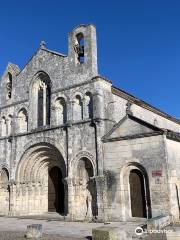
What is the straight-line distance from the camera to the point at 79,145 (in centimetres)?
1725

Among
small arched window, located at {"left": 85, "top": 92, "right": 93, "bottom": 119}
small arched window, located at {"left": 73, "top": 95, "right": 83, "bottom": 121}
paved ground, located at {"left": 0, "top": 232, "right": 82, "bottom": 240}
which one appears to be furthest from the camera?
small arched window, located at {"left": 73, "top": 95, "right": 83, "bottom": 121}

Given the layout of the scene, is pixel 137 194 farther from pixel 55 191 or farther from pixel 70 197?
→ pixel 55 191

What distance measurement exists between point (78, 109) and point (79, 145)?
94.2 inches

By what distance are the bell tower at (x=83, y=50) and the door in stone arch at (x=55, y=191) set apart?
7.08 meters

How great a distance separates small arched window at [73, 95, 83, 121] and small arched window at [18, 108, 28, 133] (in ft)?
15.2

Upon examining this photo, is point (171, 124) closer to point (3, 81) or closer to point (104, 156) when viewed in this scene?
point (104, 156)

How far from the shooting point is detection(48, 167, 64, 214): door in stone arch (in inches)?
771

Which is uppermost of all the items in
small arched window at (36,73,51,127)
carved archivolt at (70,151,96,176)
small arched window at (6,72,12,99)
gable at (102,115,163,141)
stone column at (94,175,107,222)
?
small arched window at (6,72,12,99)

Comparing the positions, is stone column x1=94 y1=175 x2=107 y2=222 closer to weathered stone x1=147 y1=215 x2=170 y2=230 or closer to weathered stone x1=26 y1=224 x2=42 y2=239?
weathered stone x1=147 y1=215 x2=170 y2=230

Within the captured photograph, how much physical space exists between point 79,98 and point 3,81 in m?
7.94

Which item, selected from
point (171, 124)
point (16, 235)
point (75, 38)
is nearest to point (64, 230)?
point (16, 235)

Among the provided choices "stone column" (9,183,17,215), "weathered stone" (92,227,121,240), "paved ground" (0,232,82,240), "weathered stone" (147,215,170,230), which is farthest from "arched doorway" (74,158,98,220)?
"weathered stone" (92,227,121,240)

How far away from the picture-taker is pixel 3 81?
75.9 ft

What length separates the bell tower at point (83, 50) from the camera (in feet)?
59.3
